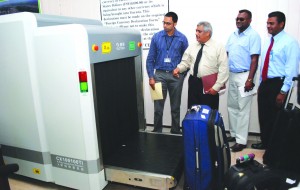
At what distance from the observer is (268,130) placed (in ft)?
9.39

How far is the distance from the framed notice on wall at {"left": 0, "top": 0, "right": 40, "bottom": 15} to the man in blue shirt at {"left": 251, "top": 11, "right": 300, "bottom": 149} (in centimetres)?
373

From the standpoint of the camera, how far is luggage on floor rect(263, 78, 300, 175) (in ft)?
7.45

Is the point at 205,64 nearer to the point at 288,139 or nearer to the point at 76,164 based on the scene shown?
the point at 288,139

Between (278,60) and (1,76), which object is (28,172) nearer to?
(1,76)

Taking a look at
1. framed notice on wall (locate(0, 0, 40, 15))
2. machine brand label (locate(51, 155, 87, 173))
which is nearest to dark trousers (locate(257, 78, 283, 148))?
machine brand label (locate(51, 155, 87, 173))

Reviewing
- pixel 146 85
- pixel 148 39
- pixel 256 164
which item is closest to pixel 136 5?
pixel 148 39

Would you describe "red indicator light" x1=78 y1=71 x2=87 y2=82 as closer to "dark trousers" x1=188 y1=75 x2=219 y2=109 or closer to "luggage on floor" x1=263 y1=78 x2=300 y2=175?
"dark trousers" x1=188 y1=75 x2=219 y2=109

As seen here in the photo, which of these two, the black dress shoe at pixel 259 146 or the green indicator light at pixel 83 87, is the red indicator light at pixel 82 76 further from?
the black dress shoe at pixel 259 146

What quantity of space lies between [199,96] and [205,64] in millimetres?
391

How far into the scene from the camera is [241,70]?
284cm

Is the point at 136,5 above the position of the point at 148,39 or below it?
above

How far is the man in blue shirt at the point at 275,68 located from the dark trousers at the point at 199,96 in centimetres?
53

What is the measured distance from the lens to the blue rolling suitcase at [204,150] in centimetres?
190

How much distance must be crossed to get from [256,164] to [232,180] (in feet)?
0.77
